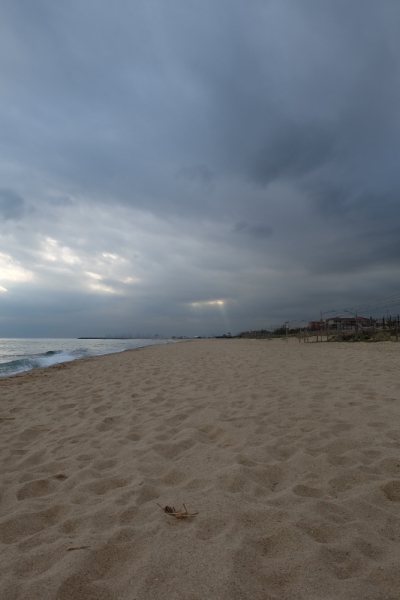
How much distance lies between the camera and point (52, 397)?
612 cm

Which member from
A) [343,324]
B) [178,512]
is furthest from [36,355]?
[343,324]

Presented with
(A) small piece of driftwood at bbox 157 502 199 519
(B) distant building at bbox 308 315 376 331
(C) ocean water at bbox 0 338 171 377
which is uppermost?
(B) distant building at bbox 308 315 376 331

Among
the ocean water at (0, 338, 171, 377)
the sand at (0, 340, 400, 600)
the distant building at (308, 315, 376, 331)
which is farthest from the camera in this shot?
the distant building at (308, 315, 376, 331)

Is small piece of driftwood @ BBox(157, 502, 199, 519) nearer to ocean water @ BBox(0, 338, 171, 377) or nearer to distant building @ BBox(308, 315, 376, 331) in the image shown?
ocean water @ BBox(0, 338, 171, 377)

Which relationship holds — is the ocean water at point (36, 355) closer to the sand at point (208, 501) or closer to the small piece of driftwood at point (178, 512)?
the sand at point (208, 501)

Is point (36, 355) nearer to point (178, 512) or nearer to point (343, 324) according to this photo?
point (178, 512)

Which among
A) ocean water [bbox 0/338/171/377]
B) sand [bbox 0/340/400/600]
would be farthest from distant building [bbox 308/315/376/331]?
sand [bbox 0/340/400/600]

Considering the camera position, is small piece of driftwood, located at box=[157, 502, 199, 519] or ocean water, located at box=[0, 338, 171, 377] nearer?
small piece of driftwood, located at box=[157, 502, 199, 519]

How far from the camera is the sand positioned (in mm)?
1492

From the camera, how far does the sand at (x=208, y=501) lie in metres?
1.49

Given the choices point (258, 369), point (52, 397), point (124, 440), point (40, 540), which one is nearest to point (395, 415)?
point (124, 440)

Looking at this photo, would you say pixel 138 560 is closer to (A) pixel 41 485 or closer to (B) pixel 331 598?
(B) pixel 331 598

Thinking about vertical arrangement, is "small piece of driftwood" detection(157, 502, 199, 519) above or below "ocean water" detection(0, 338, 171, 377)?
below

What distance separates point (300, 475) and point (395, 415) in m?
1.92
